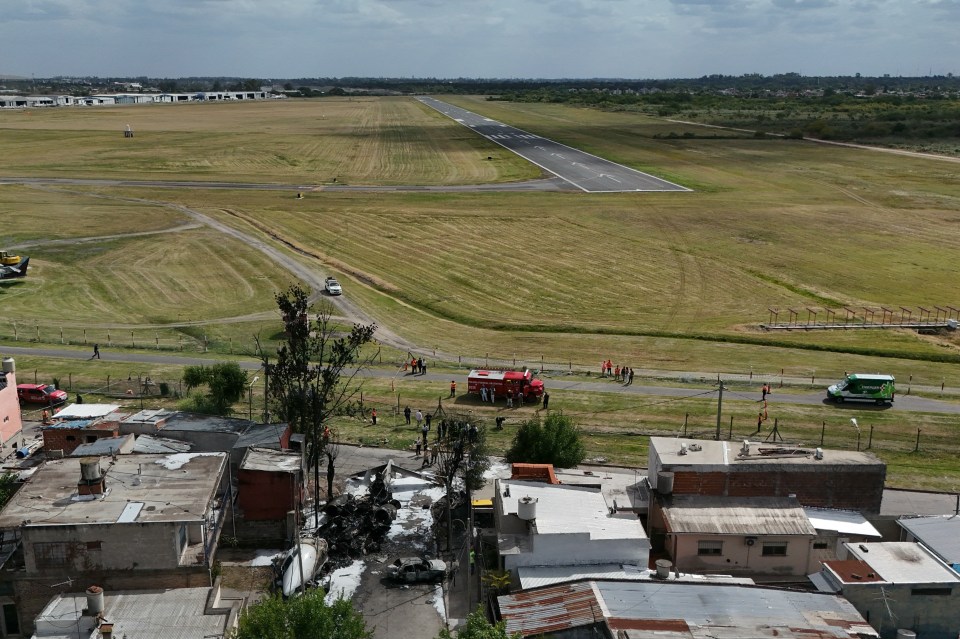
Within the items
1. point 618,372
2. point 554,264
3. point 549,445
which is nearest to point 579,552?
point 549,445

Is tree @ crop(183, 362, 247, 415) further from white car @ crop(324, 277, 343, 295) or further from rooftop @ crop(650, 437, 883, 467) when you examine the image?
rooftop @ crop(650, 437, 883, 467)

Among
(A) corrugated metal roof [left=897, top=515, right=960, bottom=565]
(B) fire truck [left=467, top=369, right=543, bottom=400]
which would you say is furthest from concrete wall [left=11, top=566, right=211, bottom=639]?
(B) fire truck [left=467, top=369, right=543, bottom=400]

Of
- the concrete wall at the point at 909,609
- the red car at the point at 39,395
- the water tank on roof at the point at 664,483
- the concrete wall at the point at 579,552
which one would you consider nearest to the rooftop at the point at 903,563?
the concrete wall at the point at 909,609

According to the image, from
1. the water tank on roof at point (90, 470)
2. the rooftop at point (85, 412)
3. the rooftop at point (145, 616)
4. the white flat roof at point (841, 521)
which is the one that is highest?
the water tank on roof at point (90, 470)

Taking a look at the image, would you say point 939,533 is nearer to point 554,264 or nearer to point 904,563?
point 904,563

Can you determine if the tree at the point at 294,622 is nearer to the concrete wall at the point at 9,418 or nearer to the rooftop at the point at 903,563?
the rooftop at the point at 903,563

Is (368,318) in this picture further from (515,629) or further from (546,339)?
(515,629)
